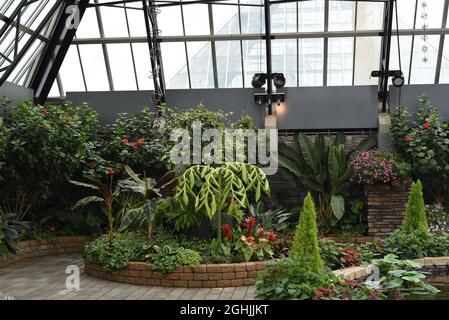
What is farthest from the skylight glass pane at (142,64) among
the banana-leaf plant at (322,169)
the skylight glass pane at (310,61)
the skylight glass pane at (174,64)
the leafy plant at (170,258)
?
the leafy plant at (170,258)

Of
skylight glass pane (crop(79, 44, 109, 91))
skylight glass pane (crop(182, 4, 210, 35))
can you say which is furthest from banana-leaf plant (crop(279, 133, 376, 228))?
skylight glass pane (crop(79, 44, 109, 91))

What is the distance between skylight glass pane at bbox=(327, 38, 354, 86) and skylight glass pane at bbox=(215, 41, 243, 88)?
237cm

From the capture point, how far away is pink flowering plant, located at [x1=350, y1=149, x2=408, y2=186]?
11445 mm

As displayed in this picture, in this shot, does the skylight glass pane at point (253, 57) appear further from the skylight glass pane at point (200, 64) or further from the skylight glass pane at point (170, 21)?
the skylight glass pane at point (170, 21)

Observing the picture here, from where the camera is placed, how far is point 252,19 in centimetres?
1504

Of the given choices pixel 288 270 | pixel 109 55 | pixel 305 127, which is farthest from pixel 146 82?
pixel 288 270

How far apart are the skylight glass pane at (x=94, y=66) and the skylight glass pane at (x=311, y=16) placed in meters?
5.35

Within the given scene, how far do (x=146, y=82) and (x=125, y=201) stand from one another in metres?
5.96

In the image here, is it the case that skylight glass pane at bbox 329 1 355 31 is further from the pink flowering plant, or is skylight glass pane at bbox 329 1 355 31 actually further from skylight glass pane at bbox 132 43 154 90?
skylight glass pane at bbox 132 43 154 90

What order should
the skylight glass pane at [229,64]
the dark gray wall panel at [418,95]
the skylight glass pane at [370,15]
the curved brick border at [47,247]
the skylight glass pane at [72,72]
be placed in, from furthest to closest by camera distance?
1. the skylight glass pane at [72,72]
2. the skylight glass pane at [229,64]
3. the skylight glass pane at [370,15]
4. the dark gray wall panel at [418,95]
5. the curved brick border at [47,247]

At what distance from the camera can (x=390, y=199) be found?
38.2ft

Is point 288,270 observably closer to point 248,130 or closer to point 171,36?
point 248,130

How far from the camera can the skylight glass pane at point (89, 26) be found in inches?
596

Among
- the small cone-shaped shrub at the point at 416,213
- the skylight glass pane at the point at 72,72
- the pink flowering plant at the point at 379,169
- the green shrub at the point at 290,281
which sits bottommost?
the green shrub at the point at 290,281
